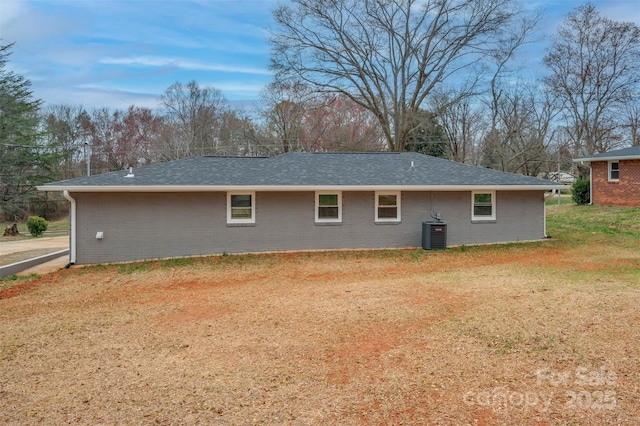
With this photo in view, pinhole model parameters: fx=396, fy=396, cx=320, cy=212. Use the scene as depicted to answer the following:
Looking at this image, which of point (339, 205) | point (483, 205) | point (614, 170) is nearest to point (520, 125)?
point (614, 170)

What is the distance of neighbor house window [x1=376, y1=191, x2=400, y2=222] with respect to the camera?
43.9 ft

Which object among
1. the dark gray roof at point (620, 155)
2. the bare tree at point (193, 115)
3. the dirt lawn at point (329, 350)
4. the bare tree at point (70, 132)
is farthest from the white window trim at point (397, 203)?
the bare tree at point (70, 132)

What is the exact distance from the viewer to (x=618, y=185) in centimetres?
2044

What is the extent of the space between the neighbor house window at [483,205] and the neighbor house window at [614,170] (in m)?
11.6

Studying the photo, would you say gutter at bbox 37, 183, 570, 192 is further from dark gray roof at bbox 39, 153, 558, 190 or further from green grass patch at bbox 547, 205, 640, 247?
green grass patch at bbox 547, 205, 640, 247

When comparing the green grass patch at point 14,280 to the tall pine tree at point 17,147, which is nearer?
the green grass patch at point 14,280

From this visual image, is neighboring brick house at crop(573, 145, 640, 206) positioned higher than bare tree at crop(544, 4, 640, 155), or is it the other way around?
bare tree at crop(544, 4, 640, 155)

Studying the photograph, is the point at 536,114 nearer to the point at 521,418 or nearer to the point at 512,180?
the point at 512,180

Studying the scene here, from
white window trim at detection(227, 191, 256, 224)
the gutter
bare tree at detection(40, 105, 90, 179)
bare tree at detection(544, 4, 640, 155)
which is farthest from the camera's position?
bare tree at detection(40, 105, 90, 179)

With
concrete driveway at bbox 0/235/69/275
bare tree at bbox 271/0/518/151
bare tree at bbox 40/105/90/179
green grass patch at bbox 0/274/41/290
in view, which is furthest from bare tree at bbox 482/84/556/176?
bare tree at bbox 40/105/90/179

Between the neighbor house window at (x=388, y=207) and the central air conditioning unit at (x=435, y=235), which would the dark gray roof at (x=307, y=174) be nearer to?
the neighbor house window at (x=388, y=207)

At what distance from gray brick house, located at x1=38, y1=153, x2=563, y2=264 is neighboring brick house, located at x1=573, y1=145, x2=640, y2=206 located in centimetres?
949

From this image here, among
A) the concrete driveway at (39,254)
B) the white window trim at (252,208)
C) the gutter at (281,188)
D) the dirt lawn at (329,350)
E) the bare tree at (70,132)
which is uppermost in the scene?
the bare tree at (70,132)

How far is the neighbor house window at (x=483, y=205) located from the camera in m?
13.8
